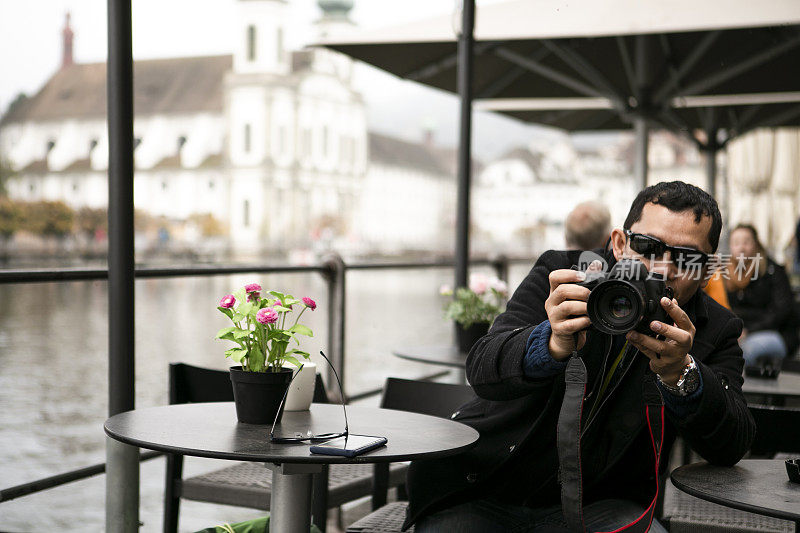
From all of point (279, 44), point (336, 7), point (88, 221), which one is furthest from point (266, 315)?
point (336, 7)

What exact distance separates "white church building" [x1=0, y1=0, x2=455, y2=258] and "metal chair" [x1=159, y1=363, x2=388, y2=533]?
2983 inches

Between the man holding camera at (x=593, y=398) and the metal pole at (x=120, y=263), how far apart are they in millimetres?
732

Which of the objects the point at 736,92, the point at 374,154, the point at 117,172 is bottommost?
the point at 117,172

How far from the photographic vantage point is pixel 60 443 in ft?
56.2

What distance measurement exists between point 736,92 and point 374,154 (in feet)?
288

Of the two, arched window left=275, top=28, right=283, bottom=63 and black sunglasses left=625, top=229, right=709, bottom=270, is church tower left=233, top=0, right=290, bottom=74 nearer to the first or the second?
arched window left=275, top=28, right=283, bottom=63

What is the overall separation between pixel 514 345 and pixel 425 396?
2.07 feet

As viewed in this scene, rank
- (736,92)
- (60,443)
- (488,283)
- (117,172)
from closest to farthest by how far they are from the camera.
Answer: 1. (117,172)
2. (488,283)
3. (736,92)
4. (60,443)

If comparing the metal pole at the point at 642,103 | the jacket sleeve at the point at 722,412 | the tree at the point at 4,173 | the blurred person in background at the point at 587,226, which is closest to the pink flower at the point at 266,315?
the jacket sleeve at the point at 722,412

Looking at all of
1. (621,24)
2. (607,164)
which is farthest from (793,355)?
(607,164)

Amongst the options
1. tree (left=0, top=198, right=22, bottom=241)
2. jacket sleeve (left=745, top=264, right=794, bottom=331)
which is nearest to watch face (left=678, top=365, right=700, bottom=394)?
jacket sleeve (left=745, top=264, right=794, bottom=331)

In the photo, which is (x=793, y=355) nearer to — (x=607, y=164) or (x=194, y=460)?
(x=194, y=460)

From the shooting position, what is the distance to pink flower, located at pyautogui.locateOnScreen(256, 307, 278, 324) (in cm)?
152

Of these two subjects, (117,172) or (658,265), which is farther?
(117,172)
